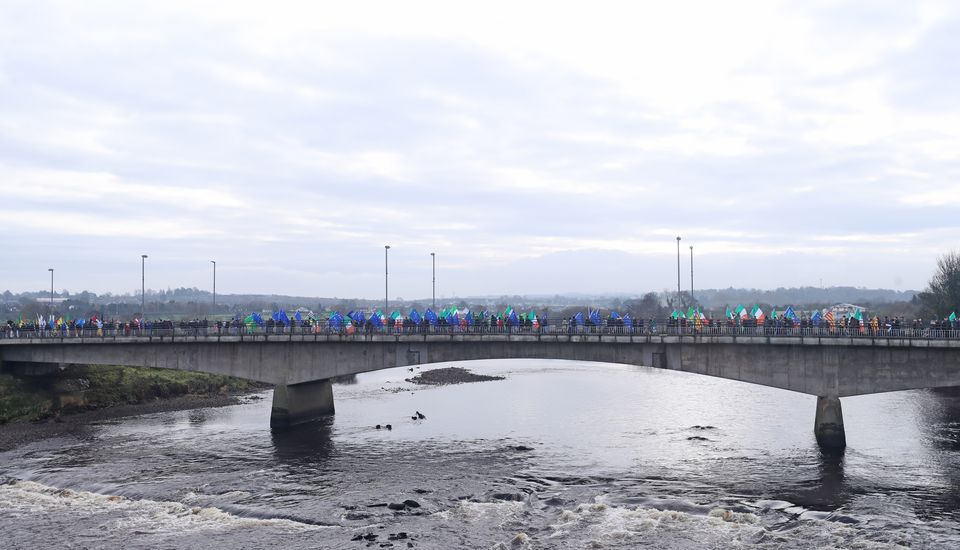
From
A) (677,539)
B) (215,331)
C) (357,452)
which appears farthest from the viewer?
(215,331)

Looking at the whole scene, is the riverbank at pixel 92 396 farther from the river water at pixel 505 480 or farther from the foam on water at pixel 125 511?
the foam on water at pixel 125 511

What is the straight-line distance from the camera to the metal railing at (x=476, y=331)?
5075cm

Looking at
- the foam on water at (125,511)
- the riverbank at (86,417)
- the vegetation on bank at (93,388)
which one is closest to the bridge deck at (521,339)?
the vegetation on bank at (93,388)

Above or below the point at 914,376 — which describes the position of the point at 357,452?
below

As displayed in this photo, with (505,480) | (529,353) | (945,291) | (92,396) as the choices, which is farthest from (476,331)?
(945,291)

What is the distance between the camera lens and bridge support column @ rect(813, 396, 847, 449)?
2008 inches

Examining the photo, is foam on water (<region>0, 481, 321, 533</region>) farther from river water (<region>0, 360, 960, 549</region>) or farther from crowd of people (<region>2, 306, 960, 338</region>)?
crowd of people (<region>2, 306, 960, 338</region>)

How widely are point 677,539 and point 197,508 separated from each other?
79.0 feet

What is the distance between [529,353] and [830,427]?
68.0 feet

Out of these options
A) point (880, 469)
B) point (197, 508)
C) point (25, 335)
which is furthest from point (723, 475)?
point (25, 335)

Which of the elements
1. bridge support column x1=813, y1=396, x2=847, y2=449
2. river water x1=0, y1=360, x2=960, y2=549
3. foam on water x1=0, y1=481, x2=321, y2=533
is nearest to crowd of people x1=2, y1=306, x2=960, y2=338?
bridge support column x1=813, y1=396, x2=847, y2=449

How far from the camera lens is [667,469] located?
4753 centimetres

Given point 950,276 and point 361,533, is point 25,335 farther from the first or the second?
point 950,276

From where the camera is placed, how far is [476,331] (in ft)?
199
